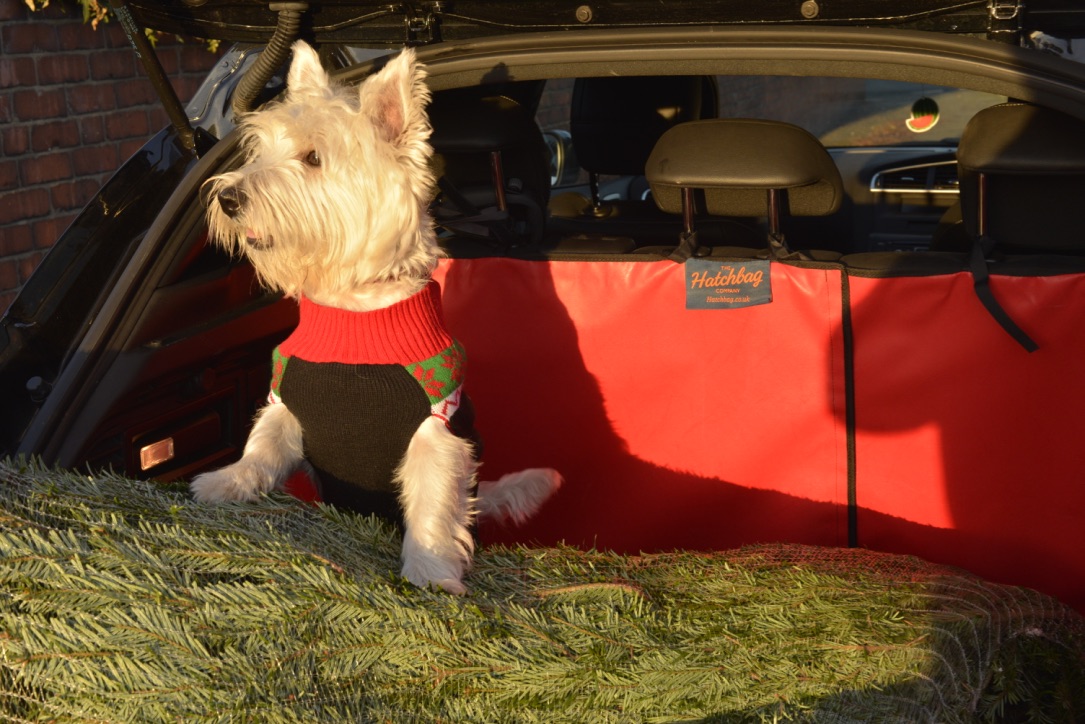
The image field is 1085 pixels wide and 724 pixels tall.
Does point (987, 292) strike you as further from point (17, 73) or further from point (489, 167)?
point (17, 73)

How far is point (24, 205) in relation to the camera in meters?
6.25

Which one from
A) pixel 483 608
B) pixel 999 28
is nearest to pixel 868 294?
pixel 999 28

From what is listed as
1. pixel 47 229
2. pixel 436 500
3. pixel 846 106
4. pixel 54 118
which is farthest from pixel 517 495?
pixel 846 106

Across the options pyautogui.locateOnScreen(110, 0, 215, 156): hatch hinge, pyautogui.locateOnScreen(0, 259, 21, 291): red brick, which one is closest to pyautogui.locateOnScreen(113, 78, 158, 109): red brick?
pyautogui.locateOnScreen(0, 259, 21, 291): red brick

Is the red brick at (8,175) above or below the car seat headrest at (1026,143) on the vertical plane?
below

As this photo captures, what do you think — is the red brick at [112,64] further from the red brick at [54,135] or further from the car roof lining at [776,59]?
the car roof lining at [776,59]

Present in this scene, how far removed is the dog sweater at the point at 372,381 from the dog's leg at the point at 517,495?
341 mm

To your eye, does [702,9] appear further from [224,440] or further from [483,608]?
[224,440]

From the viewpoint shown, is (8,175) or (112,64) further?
(112,64)

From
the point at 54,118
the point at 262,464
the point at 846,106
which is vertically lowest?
the point at 846,106

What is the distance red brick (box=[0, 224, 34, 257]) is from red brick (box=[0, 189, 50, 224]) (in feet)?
0.15

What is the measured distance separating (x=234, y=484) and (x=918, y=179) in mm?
4184

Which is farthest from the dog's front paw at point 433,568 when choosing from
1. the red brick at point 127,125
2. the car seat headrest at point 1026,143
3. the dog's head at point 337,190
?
the red brick at point 127,125

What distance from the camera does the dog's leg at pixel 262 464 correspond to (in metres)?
2.58
